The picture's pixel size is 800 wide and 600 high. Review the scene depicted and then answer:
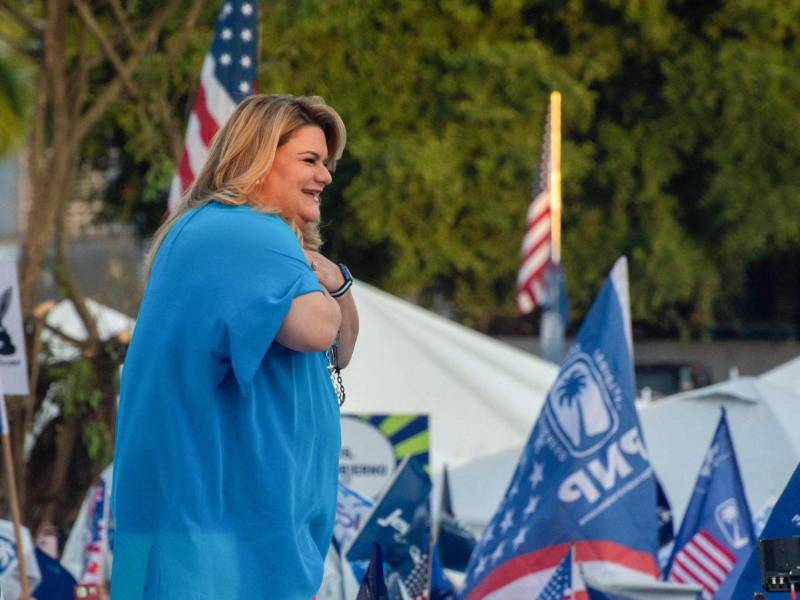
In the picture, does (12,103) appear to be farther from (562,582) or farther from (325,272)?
(325,272)

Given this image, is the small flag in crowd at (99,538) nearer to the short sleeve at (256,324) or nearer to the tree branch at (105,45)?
the short sleeve at (256,324)

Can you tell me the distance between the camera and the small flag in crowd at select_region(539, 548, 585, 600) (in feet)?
14.9

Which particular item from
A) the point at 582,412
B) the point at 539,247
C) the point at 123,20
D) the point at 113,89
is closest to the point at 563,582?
the point at 582,412

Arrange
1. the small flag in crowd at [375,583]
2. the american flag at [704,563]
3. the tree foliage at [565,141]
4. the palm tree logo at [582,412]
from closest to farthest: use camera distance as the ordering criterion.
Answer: the small flag in crowd at [375,583] → the palm tree logo at [582,412] → the american flag at [704,563] → the tree foliage at [565,141]

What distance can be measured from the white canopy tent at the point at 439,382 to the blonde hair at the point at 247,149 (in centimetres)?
603

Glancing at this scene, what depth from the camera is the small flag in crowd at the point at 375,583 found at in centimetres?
390

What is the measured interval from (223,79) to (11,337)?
9.03 ft

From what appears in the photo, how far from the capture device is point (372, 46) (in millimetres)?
16844

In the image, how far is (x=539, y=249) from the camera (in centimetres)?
1370

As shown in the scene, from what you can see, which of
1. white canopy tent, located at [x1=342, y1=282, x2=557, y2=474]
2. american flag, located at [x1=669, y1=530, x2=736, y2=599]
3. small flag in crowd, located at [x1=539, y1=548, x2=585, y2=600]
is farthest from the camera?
white canopy tent, located at [x1=342, y1=282, x2=557, y2=474]

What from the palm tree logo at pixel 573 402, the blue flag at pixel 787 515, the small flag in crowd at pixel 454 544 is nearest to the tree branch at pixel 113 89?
the small flag in crowd at pixel 454 544

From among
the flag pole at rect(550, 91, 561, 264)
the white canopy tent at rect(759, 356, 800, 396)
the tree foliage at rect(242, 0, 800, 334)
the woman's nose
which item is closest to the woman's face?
the woman's nose

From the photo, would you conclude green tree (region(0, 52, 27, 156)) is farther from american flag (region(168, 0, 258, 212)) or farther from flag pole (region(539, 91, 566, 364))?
american flag (region(168, 0, 258, 212))

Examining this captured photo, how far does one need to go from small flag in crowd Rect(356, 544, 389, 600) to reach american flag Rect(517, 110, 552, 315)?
9612mm
